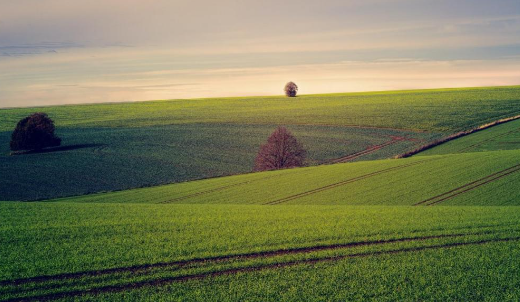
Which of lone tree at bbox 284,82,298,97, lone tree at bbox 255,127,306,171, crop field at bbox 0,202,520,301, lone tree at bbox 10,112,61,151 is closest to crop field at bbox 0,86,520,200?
lone tree at bbox 255,127,306,171

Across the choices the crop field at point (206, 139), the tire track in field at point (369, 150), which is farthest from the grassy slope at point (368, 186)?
the tire track in field at point (369, 150)

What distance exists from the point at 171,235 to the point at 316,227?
558cm

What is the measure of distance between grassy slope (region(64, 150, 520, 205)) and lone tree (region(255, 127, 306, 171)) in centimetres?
637

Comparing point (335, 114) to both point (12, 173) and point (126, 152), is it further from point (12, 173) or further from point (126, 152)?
point (12, 173)

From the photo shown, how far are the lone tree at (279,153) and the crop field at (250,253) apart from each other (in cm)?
2430

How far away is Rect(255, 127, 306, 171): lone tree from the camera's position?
139ft

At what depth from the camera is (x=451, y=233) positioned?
14508mm

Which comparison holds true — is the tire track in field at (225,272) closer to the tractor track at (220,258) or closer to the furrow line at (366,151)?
the tractor track at (220,258)

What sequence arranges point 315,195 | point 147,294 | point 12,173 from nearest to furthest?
1. point 147,294
2. point 315,195
3. point 12,173

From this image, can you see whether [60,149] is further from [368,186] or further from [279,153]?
[368,186]

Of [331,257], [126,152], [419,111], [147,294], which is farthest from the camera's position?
[419,111]

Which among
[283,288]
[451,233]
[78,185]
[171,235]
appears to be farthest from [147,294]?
[78,185]

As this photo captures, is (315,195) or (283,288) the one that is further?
(315,195)

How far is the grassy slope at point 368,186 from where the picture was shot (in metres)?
25.6
